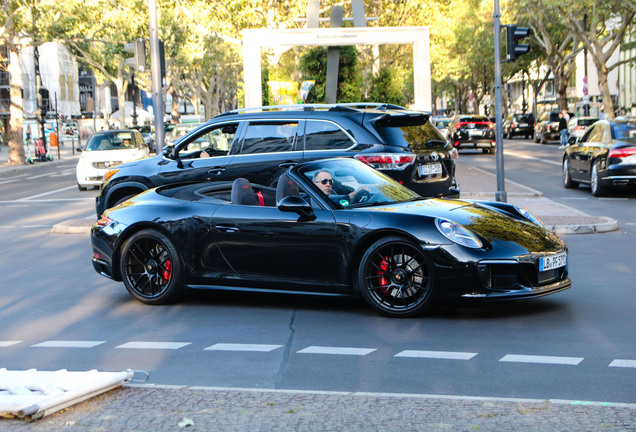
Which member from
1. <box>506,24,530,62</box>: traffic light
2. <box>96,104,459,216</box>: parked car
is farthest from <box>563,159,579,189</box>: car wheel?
<box>96,104,459,216</box>: parked car

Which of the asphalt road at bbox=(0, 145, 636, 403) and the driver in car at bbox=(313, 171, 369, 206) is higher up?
the driver in car at bbox=(313, 171, 369, 206)

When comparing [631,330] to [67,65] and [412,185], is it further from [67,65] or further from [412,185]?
[67,65]

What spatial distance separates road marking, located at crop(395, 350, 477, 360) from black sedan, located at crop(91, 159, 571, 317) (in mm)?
1004

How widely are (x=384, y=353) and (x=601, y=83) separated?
144ft

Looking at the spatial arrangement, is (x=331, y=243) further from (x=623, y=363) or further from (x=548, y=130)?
(x=548, y=130)

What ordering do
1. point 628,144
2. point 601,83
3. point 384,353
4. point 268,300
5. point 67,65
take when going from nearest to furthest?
point 384,353, point 268,300, point 628,144, point 601,83, point 67,65

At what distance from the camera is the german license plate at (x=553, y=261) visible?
23.8ft

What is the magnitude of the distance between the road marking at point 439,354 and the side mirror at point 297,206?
181 cm

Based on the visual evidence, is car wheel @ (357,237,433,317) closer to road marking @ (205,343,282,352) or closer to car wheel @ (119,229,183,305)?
road marking @ (205,343,282,352)

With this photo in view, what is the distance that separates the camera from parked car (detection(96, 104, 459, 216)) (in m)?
11.4

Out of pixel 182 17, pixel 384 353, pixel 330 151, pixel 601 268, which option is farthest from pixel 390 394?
pixel 182 17

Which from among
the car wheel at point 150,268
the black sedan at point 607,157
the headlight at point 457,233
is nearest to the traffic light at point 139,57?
the black sedan at point 607,157

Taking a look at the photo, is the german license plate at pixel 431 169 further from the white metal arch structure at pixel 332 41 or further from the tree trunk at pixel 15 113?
the tree trunk at pixel 15 113

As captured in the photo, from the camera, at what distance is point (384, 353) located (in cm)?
623
